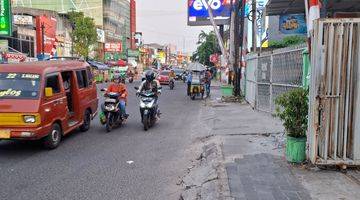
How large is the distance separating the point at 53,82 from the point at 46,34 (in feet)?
136

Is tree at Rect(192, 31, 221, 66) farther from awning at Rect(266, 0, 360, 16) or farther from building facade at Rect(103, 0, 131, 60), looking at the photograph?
awning at Rect(266, 0, 360, 16)

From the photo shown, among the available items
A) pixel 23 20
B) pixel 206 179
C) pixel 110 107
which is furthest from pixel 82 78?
pixel 23 20

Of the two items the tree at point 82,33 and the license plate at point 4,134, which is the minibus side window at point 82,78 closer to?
the license plate at point 4,134

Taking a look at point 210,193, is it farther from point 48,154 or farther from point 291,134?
point 48,154

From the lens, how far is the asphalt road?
21.4ft

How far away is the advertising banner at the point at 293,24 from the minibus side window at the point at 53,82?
15.4m

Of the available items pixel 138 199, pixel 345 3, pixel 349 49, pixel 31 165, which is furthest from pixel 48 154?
pixel 345 3

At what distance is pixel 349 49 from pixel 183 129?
720cm

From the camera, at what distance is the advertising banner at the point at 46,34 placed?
47.7 m

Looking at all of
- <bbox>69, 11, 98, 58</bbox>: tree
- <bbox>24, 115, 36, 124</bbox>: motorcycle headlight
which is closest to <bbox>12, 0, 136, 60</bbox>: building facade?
<bbox>69, 11, 98, 58</bbox>: tree

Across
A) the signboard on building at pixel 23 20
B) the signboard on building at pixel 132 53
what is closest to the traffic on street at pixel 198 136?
the signboard on building at pixel 23 20

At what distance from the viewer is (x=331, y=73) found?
652 centimetres

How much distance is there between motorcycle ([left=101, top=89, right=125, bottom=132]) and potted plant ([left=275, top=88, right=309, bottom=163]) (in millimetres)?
Answer: 6056

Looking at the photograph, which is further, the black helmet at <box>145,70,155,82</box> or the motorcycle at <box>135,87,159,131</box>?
the black helmet at <box>145,70,155,82</box>
